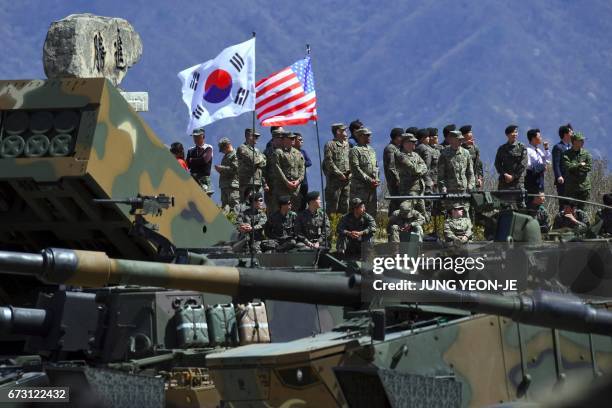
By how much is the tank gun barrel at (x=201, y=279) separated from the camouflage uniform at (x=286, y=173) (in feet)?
39.9

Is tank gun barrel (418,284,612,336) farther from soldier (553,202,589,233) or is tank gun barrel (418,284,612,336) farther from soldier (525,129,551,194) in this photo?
soldier (525,129,551,194)

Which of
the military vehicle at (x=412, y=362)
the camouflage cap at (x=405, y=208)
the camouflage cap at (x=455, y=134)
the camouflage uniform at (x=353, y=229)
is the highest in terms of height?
the camouflage cap at (x=455, y=134)

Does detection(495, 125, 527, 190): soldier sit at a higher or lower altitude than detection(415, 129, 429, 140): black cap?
lower

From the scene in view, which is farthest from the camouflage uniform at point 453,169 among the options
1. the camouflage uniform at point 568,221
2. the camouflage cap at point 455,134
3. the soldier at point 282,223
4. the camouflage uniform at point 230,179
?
the soldier at point 282,223

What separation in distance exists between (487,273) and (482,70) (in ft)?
253

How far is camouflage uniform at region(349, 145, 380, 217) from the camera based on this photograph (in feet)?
75.6

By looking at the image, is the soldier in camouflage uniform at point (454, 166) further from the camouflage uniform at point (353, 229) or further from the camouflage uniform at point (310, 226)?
the camouflage uniform at point (310, 226)

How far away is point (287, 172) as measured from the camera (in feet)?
75.6

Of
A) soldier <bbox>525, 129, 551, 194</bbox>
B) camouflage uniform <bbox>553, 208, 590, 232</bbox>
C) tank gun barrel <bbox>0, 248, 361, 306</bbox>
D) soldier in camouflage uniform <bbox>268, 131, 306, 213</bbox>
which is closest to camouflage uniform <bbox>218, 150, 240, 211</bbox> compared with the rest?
soldier in camouflage uniform <bbox>268, 131, 306, 213</bbox>

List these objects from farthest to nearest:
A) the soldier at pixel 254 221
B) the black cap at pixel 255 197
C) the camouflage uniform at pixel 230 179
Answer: the camouflage uniform at pixel 230 179 < the soldier at pixel 254 221 < the black cap at pixel 255 197

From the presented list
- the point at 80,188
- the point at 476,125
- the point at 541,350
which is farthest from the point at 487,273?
the point at 476,125

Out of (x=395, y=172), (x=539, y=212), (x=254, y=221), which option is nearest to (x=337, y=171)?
(x=395, y=172)

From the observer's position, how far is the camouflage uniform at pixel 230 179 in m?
24.4

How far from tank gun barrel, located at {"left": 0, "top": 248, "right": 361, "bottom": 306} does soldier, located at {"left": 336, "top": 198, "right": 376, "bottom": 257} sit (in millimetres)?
9740
